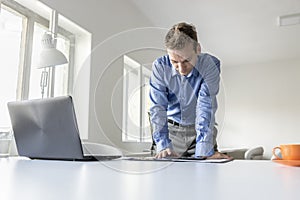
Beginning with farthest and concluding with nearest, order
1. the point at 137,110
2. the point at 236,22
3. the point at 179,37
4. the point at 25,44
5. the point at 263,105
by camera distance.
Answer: the point at 263,105
the point at 236,22
the point at 25,44
the point at 137,110
the point at 179,37

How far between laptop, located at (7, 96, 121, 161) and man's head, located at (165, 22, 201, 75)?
53 centimetres

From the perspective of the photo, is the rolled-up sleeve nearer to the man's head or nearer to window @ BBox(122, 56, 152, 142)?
the man's head

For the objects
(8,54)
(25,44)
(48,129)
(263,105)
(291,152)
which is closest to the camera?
(291,152)

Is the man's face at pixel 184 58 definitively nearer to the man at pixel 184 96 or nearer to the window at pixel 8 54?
the man at pixel 184 96

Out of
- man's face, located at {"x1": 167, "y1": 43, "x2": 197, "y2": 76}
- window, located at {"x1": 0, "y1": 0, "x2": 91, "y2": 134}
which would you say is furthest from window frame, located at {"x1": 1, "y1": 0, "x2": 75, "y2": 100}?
man's face, located at {"x1": 167, "y1": 43, "x2": 197, "y2": 76}

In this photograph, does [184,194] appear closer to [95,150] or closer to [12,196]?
[12,196]

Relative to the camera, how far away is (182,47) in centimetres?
122

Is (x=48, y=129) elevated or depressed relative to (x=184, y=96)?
depressed

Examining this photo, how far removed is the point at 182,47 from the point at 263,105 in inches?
179

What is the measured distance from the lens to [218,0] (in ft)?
10.2

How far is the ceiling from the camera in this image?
321cm

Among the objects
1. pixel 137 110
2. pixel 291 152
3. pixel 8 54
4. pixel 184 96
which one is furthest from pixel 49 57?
pixel 291 152

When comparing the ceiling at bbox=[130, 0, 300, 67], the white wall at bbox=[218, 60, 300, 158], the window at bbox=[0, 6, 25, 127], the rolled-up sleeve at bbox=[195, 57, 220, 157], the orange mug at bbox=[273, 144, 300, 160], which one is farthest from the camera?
the white wall at bbox=[218, 60, 300, 158]

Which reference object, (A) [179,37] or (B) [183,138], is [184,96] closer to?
(B) [183,138]
